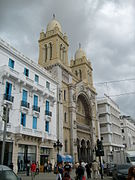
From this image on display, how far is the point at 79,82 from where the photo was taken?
4325 centimetres

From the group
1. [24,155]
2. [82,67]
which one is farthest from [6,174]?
[82,67]

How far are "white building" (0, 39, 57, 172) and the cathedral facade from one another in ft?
11.2

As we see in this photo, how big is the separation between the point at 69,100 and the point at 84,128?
9044mm

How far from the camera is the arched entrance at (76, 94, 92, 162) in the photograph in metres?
40.3

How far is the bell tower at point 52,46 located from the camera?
38.2 meters

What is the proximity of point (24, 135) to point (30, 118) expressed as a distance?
8.94 feet

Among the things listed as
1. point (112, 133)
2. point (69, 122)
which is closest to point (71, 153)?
point (69, 122)

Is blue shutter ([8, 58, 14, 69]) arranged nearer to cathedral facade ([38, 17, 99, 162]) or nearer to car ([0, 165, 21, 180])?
cathedral facade ([38, 17, 99, 162])

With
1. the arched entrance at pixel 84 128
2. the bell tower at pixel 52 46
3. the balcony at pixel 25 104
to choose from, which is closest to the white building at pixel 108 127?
the arched entrance at pixel 84 128

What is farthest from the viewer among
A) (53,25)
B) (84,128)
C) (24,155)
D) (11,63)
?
(84,128)

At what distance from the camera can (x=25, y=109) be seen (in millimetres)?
25234

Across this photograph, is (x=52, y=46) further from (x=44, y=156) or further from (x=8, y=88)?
(x=44, y=156)

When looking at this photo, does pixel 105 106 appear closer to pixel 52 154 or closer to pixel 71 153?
pixel 71 153

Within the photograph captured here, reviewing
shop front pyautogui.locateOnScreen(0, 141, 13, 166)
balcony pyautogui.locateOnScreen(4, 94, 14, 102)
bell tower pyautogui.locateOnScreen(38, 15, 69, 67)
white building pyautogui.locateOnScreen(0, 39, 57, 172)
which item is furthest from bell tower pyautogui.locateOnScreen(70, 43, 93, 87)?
shop front pyautogui.locateOnScreen(0, 141, 13, 166)
